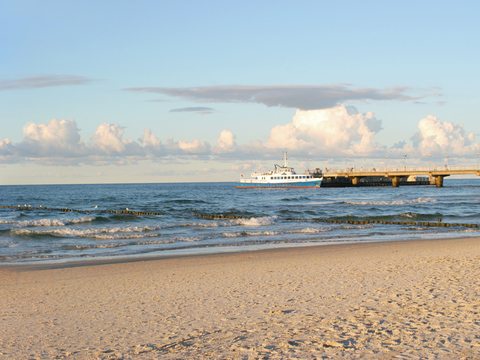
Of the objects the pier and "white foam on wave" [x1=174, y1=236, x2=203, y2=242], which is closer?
"white foam on wave" [x1=174, y1=236, x2=203, y2=242]

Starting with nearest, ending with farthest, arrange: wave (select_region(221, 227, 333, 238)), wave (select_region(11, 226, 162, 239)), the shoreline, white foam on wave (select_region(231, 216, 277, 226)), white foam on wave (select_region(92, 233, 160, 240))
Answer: the shoreline
white foam on wave (select_region(92, 233, 160, 240))
wave (select_region(11, 226, 162, 239))
wave (select_region(221, 227, 333, 238))
white foam on wave (select_region(231, 216, 277, 226))

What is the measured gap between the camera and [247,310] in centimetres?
684

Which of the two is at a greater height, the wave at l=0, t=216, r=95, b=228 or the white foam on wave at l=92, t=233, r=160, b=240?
the white foam on wave at l=92, t=233, r=160, b=240

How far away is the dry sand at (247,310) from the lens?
5.11 metres

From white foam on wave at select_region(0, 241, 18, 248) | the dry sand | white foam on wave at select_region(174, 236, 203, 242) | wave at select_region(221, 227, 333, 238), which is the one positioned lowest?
wave at select_region(221, 227, 333, 238)

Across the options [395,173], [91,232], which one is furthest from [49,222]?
[395,173]

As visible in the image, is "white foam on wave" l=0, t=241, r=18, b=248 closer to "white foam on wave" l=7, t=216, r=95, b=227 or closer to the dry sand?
the dry sand

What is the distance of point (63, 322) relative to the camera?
21.4ft

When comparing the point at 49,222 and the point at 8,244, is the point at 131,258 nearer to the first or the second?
the point at 8,244

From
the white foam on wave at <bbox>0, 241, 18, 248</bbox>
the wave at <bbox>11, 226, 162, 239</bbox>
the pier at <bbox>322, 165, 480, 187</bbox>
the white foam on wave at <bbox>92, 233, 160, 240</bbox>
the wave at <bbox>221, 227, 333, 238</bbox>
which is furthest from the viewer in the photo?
the pier at <bbox>322, 165, 480, 187</bbox>

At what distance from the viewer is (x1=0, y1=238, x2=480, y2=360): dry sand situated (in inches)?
201

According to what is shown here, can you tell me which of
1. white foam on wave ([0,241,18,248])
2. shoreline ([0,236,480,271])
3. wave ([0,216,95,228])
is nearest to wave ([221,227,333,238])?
shoreline ([0,236,480,271])

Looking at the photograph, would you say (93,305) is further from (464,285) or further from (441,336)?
(464,285)

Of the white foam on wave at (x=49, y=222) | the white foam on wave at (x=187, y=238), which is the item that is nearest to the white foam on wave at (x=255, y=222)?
the white foam on wave at (x=187, y=238)
